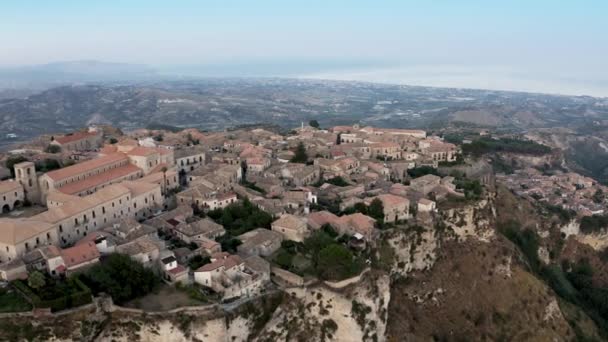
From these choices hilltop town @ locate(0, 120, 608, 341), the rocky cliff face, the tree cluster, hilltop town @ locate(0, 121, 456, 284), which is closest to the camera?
the rocky cliff face

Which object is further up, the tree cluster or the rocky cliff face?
the tree cluster

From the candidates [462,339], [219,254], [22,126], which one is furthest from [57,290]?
[22,126]

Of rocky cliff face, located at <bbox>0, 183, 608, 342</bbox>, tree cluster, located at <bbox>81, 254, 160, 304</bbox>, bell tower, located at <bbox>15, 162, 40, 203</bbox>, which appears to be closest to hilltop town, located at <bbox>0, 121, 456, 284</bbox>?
bell tower, located at <bbox>15, 162, 40, 203</bbox>

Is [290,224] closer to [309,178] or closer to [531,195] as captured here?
[309,178]

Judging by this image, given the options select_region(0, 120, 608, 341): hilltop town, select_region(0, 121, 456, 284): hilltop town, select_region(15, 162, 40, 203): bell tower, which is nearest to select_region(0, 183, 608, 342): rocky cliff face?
select_region(0, 120, 608, 341): hilltop town

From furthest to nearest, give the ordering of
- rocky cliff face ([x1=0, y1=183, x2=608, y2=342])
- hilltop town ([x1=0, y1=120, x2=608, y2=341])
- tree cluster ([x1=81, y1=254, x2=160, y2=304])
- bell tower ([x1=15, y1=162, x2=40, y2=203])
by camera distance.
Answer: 1. bell tower ([x1=15, y1=162, x2=40, y2=203])
2. hilltop town ([x1=0, y1=120, x2=608, y2=341])
3. tree cluster ([x1=81, y1=254, x2=160, y2=304])
4. rocky cliff face ([x1=0, y1=183, x2=608, y2=342])

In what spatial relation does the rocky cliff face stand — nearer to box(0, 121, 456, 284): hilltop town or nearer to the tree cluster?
the tree cluster

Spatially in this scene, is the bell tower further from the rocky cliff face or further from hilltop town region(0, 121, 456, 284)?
the rocky cliff face

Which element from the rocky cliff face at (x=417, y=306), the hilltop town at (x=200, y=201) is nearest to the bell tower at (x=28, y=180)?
the hilltop town at (x=200, y=201)

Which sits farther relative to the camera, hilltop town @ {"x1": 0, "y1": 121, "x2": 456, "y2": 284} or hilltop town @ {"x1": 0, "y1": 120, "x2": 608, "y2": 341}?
hilltop town @ {"x1": 0, "y1": 121, "x2": 456, "y2": 284}

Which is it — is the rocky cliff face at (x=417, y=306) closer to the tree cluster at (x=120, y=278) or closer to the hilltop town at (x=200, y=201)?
the tree cluster at (x=120, y=278)
